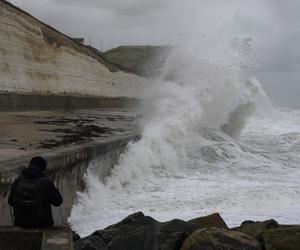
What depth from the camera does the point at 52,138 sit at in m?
10.3

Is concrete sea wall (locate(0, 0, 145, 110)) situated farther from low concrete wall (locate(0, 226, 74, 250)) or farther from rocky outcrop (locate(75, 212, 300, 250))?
low concrete wall (locate(0, 226, 74, 250))

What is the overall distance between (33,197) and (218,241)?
1745mm

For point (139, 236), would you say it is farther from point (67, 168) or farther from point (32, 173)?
point (67, 168)

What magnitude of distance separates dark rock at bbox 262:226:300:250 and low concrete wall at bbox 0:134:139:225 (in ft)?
8.70

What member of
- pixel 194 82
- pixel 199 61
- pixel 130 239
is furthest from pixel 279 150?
pixel 130 239

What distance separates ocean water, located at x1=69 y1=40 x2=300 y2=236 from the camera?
342 inches

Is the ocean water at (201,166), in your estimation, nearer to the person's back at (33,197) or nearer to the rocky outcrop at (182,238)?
the rocky outcrop at (182,238)

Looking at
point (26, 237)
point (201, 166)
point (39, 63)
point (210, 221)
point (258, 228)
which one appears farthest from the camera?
point (39, 63)

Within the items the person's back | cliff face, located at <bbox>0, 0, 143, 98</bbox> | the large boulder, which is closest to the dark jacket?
the person's back

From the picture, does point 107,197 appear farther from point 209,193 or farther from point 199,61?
point 199,61

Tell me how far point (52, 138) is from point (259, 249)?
5693mm

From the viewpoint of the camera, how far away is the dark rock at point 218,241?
525cm

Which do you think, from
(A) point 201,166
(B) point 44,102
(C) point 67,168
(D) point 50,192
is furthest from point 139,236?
(B) point 44,102

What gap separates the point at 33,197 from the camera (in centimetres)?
482
